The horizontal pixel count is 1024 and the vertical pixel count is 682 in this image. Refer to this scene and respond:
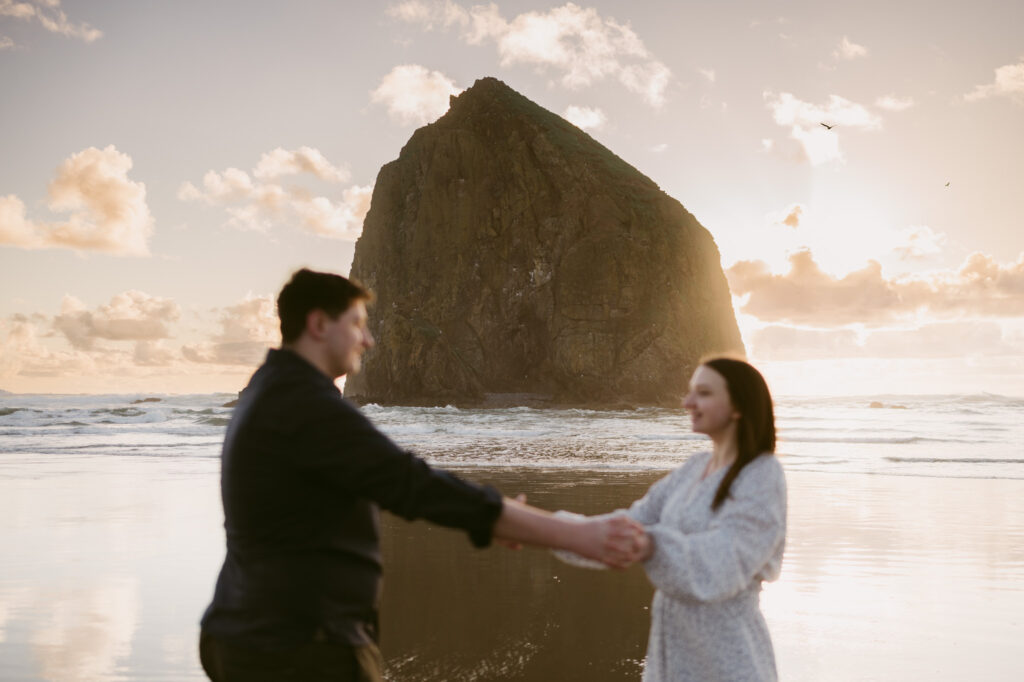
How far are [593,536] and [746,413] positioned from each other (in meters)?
0.63

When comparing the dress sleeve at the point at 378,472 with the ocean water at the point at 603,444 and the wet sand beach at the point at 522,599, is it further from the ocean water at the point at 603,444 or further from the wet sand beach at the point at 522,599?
the ocean water at the point at 603,444

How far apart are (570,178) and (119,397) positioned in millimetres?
43673

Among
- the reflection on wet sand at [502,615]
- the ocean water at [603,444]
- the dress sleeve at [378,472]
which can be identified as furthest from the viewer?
the ocean water at [603,444]

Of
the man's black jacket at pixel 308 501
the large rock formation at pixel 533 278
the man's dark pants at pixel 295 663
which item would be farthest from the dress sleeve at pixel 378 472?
the large rock formation at pixel 533 278

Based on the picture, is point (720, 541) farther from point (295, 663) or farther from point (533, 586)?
point (533, 586)

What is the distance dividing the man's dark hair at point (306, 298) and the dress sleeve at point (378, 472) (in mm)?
293

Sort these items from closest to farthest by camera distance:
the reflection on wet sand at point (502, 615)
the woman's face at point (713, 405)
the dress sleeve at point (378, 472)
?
the dress sleeve at point (378, 472), the woman's face at point (713, 405), the reflection on wet sand at point (502, 615)

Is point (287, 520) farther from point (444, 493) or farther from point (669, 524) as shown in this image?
point (669, 524)

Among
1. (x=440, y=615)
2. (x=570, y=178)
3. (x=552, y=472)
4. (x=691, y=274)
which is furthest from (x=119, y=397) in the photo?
(x=440, y=615)

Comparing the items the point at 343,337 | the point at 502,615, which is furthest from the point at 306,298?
the point at 502,615

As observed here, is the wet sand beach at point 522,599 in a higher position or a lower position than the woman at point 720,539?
lower

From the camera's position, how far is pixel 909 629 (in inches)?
209

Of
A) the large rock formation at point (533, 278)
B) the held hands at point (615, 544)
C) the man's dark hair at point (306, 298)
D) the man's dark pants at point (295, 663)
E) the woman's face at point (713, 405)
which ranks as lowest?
the man's dark pants at point (295, 663)

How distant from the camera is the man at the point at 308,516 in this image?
75.4 inches
